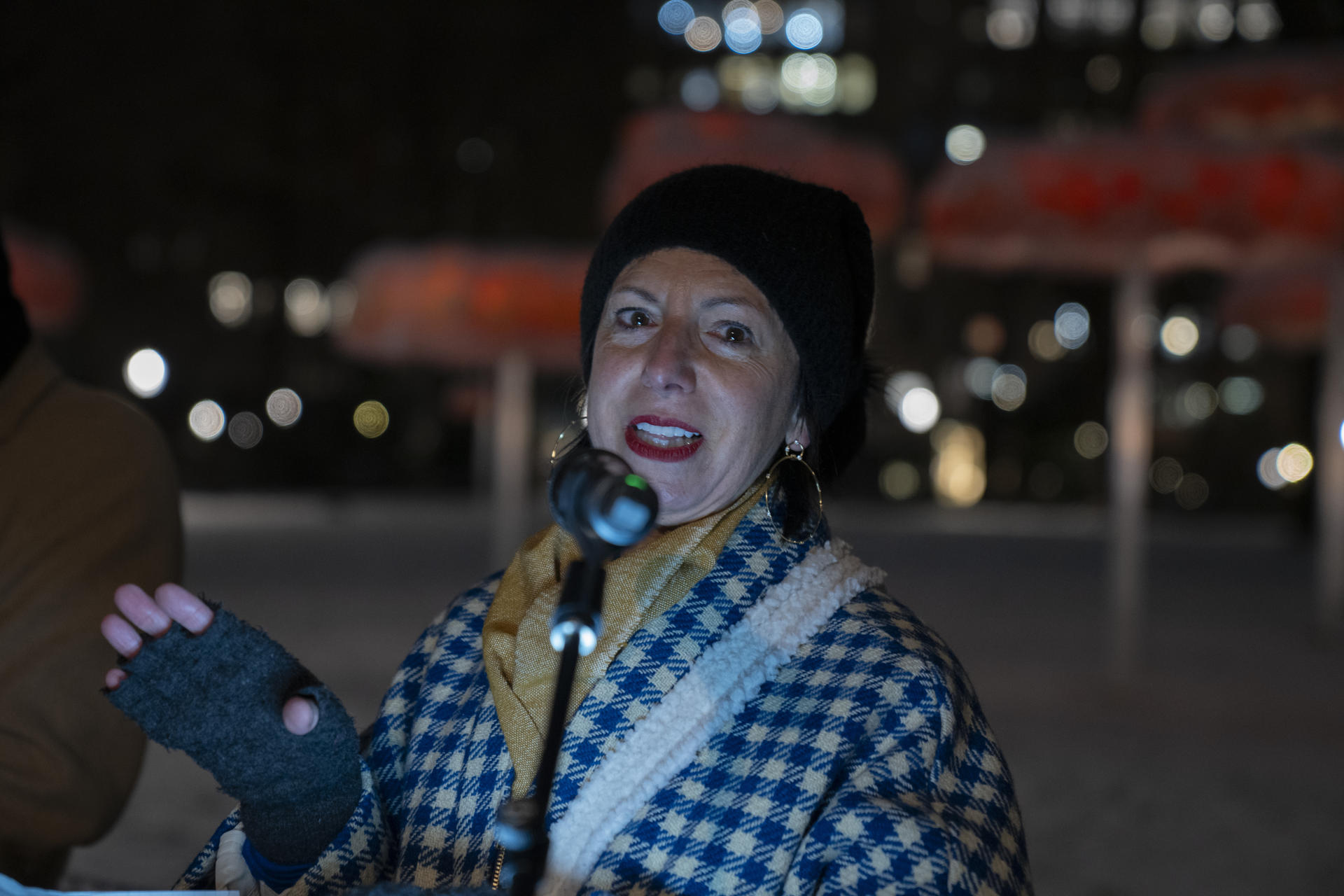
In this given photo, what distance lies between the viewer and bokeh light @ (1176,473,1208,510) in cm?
3344

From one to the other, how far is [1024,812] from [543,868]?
→ 14.1 ft

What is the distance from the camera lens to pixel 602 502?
132 centimetres

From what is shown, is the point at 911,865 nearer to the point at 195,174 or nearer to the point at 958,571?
the point at 958,571

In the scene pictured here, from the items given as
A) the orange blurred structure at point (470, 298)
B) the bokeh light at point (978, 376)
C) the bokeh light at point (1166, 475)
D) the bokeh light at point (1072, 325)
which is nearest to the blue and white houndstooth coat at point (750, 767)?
the orange blurred structure at point (470, 298)

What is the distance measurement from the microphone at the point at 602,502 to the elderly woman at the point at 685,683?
0.56 m

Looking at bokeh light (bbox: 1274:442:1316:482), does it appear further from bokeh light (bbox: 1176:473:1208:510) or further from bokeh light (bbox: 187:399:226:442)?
bokeh light (bbox: 187:399:226:442)

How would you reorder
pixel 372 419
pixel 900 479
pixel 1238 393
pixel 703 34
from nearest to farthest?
pixel 372 419
pixel 900 479
pixel 1238 393
pixel 703 34

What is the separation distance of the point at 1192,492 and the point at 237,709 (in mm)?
35155

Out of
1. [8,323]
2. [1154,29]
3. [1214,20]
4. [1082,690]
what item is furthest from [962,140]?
[8,323]

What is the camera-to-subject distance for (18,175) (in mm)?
22109

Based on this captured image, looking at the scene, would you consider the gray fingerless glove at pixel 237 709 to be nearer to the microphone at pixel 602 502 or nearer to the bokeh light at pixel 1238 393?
the microphone at pixel 602 502

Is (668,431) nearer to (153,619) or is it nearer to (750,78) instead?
(153,619)

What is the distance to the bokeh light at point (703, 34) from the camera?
48531mm

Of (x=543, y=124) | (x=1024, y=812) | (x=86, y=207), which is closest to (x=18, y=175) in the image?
(x=86, y=207)
